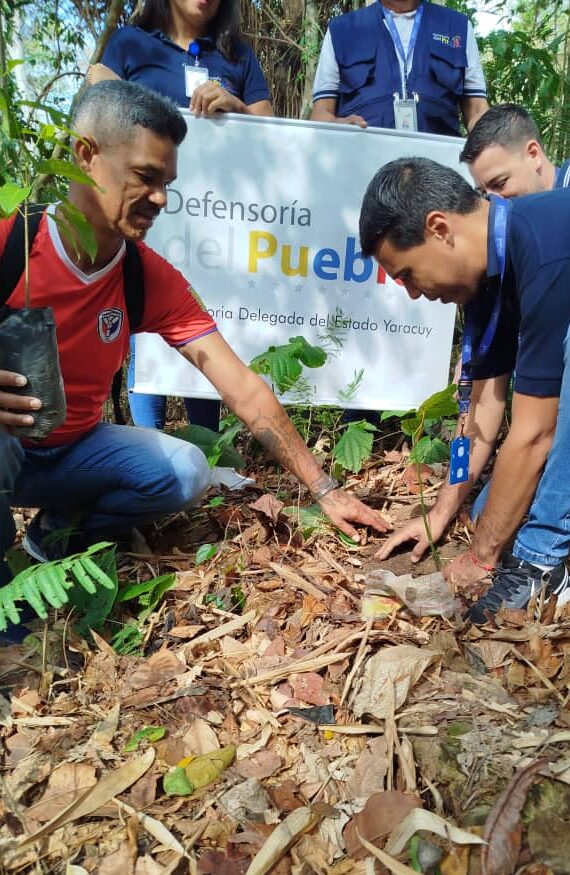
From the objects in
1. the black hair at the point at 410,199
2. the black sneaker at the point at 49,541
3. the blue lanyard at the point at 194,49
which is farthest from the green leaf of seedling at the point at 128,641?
the blue lanyard at the point at 194,49

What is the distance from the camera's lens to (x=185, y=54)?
3.41 meters

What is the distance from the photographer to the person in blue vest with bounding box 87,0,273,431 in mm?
3348

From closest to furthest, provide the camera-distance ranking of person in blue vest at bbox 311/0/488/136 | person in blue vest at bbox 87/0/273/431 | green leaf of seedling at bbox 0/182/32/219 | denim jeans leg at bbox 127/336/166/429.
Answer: green leaf of seedling at bbox 0/182/32/219 < person in blue vest at bbox 87/0/273/431 < person in blue vest at bbox 311/0/488/136 < denim jeans leg at bbox 127/336/166/429

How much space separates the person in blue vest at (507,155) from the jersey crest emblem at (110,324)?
1.79m

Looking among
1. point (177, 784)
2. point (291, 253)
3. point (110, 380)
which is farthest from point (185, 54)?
point (177, 784)

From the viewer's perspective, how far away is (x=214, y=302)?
12.5ft

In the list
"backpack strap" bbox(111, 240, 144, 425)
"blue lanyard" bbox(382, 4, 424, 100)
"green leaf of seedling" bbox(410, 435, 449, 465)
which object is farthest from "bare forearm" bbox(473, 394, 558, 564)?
"blue lanyard" bbox(382, 4, 424, 100)

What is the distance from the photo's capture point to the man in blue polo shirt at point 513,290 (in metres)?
2.19

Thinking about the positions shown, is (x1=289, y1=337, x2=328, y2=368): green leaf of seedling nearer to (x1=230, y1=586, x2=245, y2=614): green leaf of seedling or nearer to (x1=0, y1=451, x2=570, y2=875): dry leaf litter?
(x1=0, y1=451, x2=570, y2=875): dry leaf litter

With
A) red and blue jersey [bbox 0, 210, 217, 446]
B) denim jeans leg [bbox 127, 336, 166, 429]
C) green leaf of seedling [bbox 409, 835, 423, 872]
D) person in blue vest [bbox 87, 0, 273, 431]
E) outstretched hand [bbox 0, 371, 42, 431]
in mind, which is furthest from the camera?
denim jeans leg [bbox 127, 336, 166, 429]

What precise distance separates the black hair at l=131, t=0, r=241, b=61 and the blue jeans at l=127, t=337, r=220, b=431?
1573mm

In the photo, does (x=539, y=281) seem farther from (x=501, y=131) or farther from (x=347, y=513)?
(x=501, y=131)

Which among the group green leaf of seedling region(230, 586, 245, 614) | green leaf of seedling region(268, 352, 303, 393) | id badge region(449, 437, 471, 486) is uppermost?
green leaf of seedling region(268, 352, 303, 393)

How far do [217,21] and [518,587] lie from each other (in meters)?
3.04
